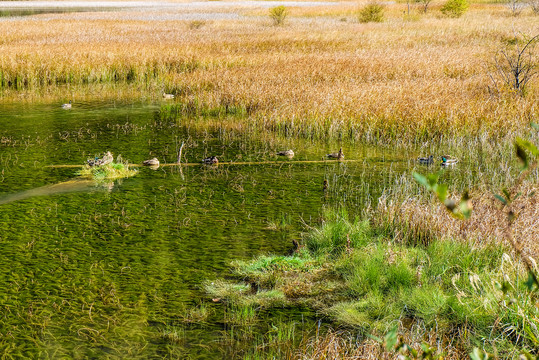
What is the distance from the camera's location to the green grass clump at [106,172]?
33.7 feet

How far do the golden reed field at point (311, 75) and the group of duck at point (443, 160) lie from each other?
5.42 feet

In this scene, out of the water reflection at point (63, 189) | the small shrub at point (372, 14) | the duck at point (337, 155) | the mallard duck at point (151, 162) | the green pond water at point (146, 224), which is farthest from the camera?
the small shrub at point (372, 14)

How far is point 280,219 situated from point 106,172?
151 inches

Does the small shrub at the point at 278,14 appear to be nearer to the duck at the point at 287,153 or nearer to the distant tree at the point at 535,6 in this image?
the distant tree at the point at 535,6

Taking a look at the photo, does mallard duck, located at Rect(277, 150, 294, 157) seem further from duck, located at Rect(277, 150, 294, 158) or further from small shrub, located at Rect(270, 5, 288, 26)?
small shrub, located at Rect(270, 5, 288, 26)

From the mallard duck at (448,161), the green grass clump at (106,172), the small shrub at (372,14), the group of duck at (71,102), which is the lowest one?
the green grass clump at (106,172)

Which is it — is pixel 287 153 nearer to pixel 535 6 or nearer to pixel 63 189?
pixel 63 189

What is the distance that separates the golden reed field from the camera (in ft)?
43.1

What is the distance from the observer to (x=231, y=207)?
8.77m

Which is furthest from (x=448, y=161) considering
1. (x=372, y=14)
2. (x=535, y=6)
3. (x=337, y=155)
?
(x=535, y=6)

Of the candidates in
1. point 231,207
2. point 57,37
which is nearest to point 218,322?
point 231,207

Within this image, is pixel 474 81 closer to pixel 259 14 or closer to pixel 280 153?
pixel 280 153

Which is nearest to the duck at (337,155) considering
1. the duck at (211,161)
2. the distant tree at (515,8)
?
the duck at (211,161)

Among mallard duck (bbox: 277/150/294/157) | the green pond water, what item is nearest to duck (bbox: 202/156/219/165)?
the green pond water
